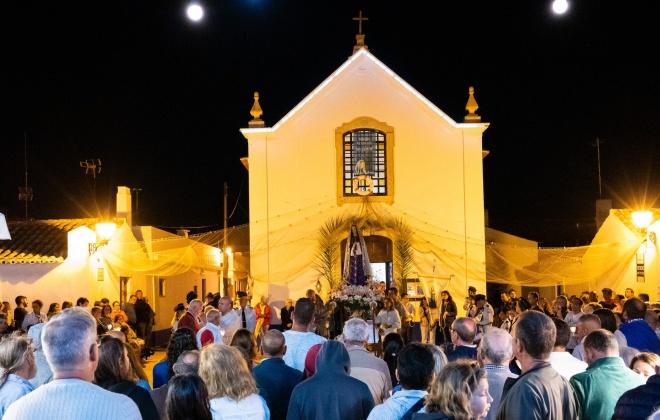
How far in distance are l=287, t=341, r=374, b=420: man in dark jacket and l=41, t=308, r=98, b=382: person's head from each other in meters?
2.60

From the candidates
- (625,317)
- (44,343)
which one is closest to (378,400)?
(44,343)

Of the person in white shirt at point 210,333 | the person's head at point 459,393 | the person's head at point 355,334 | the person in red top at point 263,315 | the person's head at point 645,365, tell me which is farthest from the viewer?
the person in red top at point 263,315

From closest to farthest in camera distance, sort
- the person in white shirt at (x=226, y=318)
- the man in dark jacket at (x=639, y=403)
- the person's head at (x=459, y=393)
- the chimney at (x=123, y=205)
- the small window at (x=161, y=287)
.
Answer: the person's head at (x=459, y=393)
the man in dark jacket at (x=639, y=403)
the person in white shirt at (x=226, y=318)
the chimney at (x=123, y=205)
the small window at (x=161, y=287)

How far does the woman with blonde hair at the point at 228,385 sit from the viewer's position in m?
5.79

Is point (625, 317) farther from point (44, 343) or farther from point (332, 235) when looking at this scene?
point (332, 235)

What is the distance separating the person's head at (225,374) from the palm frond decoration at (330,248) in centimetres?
1927

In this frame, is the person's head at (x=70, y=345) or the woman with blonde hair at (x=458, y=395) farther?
the woman with blonde hair at (x=458, y=395)

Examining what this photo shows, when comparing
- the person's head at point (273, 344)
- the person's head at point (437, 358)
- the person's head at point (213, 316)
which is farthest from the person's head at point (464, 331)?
the person's head at point (213, 316)

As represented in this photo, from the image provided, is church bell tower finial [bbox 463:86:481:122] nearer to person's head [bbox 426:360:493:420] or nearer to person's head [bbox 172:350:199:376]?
person's head [bbox 172:350:199:376]

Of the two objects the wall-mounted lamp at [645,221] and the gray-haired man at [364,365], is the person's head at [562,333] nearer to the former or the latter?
the gray-haired man at [364,365]

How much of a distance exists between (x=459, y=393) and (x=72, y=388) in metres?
2.15

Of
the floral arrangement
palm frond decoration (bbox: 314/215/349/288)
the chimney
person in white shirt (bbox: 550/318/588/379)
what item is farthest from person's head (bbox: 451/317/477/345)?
the chimney

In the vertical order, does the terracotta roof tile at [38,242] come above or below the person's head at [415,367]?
above

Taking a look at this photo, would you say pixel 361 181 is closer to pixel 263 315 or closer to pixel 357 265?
pixel 263 315
